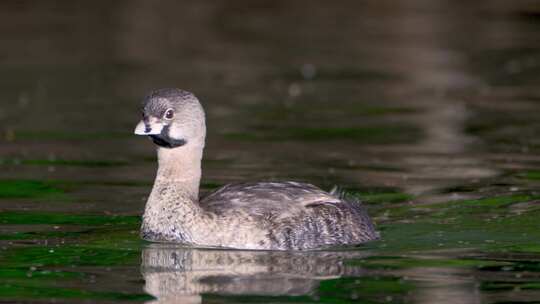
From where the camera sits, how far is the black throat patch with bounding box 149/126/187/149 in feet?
43.3

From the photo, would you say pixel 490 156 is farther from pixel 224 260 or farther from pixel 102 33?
pixel 102 33

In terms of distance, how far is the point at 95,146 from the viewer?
1897 centimetres

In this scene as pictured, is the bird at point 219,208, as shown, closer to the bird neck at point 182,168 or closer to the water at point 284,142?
the bird neck at point 182,168

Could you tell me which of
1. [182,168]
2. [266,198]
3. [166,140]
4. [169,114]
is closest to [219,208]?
[266,198]

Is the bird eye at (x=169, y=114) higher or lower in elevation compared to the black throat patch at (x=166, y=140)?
higher

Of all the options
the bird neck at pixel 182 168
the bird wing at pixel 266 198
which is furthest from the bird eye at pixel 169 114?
the bird wing at pixel 266 198

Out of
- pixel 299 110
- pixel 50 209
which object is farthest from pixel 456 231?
pixel 299 110

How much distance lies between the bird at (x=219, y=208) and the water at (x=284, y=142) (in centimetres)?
19

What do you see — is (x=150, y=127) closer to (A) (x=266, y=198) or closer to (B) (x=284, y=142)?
(A) (x=266, y=198)

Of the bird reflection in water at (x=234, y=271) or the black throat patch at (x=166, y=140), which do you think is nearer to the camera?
the bird reflection in water at (x=234, y=271)

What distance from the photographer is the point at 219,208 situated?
12.9m

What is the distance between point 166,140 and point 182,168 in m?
0.29

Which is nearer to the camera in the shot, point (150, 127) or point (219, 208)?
point (219, 208)

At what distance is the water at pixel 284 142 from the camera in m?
11.9
